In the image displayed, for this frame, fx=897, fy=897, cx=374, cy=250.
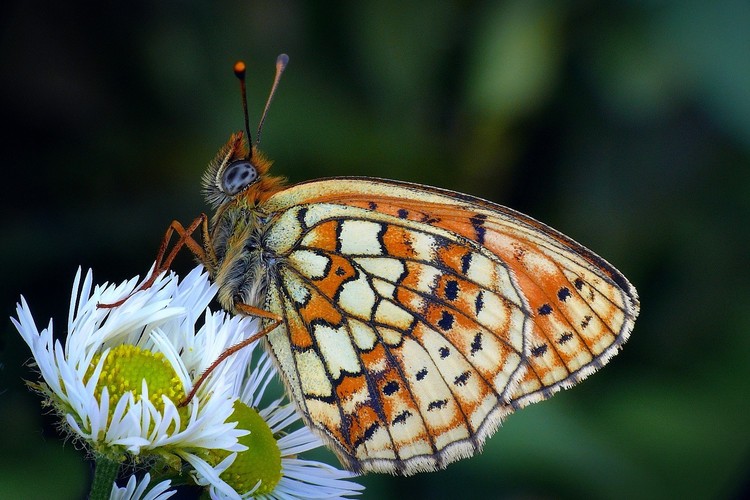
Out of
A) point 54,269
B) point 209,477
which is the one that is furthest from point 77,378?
point 54,269

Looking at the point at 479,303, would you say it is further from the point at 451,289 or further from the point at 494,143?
the point at 494,143

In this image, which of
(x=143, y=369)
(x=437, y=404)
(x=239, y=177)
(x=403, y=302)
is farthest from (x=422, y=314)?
(x=143, y=369)

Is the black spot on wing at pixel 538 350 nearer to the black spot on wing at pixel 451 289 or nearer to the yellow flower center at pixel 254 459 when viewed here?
the black spot on wing at pixel 451 289

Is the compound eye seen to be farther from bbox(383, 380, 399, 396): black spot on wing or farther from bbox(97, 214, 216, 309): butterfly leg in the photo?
bbox(383, 380, 399, 396): black spot on wing

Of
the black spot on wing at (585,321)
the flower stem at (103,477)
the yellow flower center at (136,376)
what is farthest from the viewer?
the black spot on wing at (585,321)

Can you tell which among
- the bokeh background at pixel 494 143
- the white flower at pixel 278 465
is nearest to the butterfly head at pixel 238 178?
the white flower at pixel 278 465

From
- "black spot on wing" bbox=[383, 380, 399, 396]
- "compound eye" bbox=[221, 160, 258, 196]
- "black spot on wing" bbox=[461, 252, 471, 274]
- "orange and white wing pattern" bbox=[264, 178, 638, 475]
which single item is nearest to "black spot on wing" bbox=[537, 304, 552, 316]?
"orange and white wing pattern" bbox=[264, 178, 638, 475]

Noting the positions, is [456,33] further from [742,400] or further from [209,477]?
[209,477]
